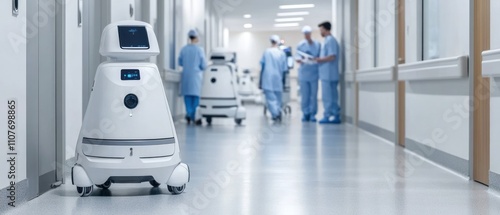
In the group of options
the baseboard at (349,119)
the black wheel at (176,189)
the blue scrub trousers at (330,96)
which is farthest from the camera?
the blue scrub trousers at (330,96)

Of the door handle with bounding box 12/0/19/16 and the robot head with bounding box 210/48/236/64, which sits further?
the robot head with bounding box 210/48/236/64

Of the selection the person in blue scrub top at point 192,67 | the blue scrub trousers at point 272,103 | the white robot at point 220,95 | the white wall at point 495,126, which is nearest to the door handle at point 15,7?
the white wall at point 495,126

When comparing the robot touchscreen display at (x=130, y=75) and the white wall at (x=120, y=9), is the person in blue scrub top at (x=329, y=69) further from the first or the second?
the robot touchscreen display at (x=130, y=75)

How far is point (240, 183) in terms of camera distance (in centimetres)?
370

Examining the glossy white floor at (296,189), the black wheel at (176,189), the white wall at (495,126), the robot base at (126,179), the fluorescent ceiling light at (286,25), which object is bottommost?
the glossy white floor at (296,189)

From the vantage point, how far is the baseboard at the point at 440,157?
4183 millimetres

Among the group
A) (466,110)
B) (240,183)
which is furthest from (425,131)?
(240,183)

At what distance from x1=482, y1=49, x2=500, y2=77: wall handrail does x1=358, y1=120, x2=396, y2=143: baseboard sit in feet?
10.0

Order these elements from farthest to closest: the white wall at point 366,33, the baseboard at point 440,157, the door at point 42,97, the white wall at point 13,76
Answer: the white wall at point 366,33 < the baseboard at point 440,157 < the door at point 42,97 < the white wall at point 13,76

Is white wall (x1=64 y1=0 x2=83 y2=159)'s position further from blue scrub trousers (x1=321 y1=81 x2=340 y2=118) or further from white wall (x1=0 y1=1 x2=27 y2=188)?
blue scrub trousers (x1=321 y1=81 x2=340 y2=118)

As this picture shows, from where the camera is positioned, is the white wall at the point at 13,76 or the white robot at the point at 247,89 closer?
the white wall at the point at 13,76

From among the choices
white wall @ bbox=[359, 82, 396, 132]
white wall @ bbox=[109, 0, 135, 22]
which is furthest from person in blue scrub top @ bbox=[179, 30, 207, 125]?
white wall @ bbox=[109, 0, 135, 22]

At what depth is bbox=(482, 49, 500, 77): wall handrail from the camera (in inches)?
129

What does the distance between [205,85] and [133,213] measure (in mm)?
6564
